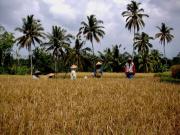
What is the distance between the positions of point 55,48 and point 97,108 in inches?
2019

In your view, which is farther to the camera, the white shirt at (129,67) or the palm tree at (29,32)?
the palm tree at (29,32)

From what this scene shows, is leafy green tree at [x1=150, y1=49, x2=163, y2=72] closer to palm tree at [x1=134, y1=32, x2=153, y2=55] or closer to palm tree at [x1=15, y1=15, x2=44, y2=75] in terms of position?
palm tree at [x1=134, y1=32, x2=153, y2=55]

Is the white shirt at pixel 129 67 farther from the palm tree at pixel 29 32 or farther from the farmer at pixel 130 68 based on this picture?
the palm tree at pixel 29 32

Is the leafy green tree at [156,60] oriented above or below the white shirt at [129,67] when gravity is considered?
above

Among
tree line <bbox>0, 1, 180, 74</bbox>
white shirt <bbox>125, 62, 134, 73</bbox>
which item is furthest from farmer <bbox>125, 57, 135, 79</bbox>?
tree line <bbox>0, 1, 180, 74</bbox>

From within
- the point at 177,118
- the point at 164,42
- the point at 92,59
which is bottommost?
the point at 177,118

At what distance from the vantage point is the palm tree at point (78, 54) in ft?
181

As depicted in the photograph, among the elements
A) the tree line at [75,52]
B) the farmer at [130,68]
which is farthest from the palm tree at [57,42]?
the farmer at [130,68]

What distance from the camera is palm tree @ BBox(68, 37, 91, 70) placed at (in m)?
55.1

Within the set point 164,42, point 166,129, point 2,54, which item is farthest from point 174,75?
point 164,42

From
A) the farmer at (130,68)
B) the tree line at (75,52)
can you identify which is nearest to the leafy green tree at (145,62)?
the tree line at (75,52)

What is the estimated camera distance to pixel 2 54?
2520 inches

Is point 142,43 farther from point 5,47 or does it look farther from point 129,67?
point 129,67

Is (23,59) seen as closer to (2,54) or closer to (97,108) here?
(2,54)
